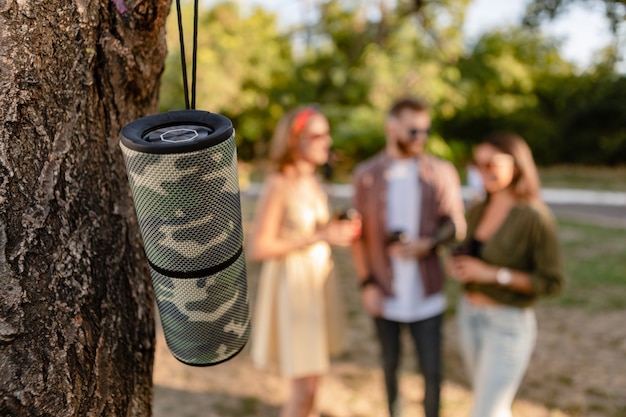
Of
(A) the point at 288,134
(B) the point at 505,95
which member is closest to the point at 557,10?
(A) the point at 288,134

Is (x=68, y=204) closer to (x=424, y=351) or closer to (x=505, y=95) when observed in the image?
(x=424, y=351)

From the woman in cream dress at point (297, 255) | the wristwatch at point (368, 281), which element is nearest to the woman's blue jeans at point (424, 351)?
the wristwatch at point (368, 281)

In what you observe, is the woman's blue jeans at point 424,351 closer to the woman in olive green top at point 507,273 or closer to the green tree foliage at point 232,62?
the woman in olive green top at point 507,273

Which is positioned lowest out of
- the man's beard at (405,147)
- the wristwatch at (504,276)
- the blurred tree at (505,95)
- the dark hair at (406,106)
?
the blurred tree at (505,95)

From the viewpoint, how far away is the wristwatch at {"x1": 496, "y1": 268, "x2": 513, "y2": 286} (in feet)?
8.18

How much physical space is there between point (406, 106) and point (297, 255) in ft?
3.08

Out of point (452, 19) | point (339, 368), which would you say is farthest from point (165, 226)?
point (452, 19)

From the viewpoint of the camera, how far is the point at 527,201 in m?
2.54

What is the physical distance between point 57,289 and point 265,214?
175 centimetres

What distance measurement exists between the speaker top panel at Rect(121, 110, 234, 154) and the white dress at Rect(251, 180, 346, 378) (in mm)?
1840

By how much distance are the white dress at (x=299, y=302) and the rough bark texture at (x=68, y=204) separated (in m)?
1.66

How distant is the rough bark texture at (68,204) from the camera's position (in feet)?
3.30

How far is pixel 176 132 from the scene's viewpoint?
3.06 ft

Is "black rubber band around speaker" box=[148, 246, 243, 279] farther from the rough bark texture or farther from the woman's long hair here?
the woman's long hair
